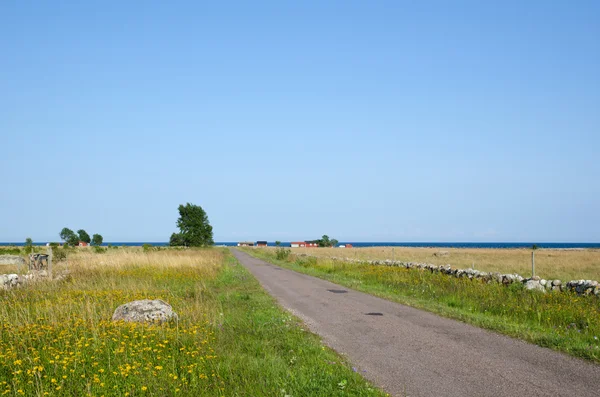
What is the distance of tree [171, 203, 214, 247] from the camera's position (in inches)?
3632

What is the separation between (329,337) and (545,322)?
6079mm

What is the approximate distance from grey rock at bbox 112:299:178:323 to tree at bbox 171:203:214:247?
82695mm

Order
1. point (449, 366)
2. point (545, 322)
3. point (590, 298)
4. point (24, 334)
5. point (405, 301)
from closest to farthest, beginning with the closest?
1. point (449, 366)
2. point (24, 334)
3. point (545, 322)
4. point (590, 298)
5. point (405, 301)

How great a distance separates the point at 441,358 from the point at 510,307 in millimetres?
6491

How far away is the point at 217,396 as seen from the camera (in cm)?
649

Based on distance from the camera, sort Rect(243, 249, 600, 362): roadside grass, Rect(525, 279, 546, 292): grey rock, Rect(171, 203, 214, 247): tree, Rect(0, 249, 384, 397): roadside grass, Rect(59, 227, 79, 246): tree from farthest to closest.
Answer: Rect(59, 227, 79, 246): tree < Rect(171, 203, 214, 247): tree < Rect(525, 279, 546, 292): grey rock < Rect(243, 249, 600, 362): roadside grass < Rect(0, 249, 384, 397): roadside grass

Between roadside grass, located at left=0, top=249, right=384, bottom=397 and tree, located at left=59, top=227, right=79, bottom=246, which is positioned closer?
roadside grass, located at left=0, top=249, right=384, bottom=397

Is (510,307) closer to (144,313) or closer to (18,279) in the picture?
(144,313)

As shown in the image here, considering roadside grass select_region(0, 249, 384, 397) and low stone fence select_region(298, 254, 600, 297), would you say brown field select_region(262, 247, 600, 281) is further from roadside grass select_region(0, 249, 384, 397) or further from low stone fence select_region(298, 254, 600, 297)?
roadside grass select_region(0, 249, 384, 397)

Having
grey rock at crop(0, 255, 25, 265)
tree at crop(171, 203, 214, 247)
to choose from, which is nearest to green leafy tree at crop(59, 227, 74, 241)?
tree at crop(171, 203, 214, 247)

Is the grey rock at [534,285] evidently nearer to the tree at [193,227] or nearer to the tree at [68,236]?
the tree at [193,227]

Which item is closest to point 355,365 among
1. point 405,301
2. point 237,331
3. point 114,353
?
point 237,331

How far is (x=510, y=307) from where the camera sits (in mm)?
13711

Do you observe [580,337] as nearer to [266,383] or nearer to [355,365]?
[355,365]
